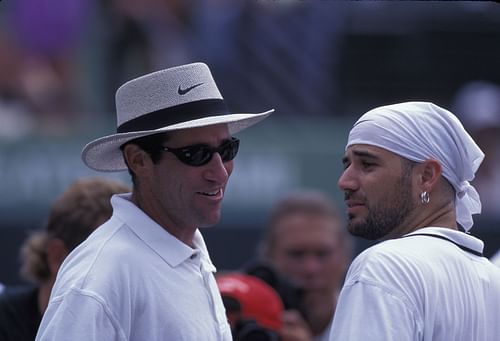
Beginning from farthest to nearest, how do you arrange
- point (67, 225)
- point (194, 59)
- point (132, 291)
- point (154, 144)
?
1. point (194, 59)
2. point (67, 225)
3. point (154, 144)
4. point (132, 291)

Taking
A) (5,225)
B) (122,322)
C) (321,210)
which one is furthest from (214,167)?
(5,225)

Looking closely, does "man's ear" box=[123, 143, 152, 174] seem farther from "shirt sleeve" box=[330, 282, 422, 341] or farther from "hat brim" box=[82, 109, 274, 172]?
"shirt sleeve" box=[330, 282, 422, 341]

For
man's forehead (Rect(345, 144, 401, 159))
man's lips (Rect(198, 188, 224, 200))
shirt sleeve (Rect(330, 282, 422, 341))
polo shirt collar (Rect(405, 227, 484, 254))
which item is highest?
man's forehead (Rect(345, 144, 401, 159))

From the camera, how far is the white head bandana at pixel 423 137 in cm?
305

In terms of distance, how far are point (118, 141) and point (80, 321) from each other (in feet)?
1.96

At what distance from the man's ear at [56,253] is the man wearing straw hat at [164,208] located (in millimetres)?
697

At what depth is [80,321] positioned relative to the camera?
2836 mm

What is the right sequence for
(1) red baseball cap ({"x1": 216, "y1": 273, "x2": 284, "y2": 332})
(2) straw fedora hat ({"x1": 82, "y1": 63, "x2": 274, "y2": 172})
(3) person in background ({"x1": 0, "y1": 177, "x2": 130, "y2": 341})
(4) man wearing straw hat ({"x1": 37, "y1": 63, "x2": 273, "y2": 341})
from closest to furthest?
1. (4) man wearing straw hat ({"x1": 37, "y1": 63, "x2": 273, "y2": 341})
2. (2) straw fedora hat ({"x1": 82, "y1": 63, "x2": 274, "y2": 172})
3. (3) person in background ({"x1": 0, "y1": 177, "x2": 130, "y2": 341})
4. (1) red baseball cap ({"x1": 216, "y1": 273, "x2": 284, "y2": 332})

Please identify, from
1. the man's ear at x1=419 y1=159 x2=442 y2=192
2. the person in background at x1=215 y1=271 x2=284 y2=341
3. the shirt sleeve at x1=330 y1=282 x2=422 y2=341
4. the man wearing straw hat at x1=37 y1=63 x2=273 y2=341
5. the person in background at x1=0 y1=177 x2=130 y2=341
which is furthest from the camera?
the person in background at x1=215 y1=271 x2=284 y2=341

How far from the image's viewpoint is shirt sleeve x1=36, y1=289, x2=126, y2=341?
9.27 feet

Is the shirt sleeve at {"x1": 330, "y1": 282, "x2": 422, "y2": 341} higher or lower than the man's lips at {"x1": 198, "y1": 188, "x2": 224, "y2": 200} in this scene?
lower

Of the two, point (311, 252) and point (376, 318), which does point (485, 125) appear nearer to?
point (311, 252)

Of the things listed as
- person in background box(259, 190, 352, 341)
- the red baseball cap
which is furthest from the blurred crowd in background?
the red baseball cap

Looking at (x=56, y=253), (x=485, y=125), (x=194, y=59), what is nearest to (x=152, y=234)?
(x=56, y=253)
